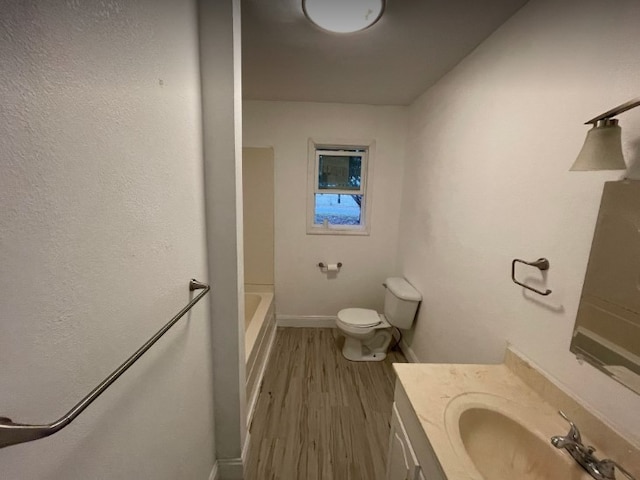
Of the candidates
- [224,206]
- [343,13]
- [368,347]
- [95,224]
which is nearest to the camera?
[95,224]

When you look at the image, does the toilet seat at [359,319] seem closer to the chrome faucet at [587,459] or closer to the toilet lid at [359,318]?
the toilet lid at [359,318]

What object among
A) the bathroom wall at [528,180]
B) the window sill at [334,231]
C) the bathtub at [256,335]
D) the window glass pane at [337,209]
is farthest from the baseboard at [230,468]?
the window glass pane at [337,209]

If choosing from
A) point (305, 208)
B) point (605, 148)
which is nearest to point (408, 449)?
point (605, 148)

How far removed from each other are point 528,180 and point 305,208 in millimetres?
1955

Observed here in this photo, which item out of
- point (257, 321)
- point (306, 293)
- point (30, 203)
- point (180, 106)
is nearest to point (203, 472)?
point (257, 321)

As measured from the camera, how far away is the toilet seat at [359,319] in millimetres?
2429

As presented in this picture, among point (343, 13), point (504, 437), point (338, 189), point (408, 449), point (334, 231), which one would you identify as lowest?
point (408, 449)

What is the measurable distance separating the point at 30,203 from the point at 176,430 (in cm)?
93

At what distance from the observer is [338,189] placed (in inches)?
115

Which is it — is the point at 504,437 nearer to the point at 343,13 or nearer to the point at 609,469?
the point at 609,469

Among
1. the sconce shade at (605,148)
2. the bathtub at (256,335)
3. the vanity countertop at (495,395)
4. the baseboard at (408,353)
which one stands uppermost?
the sconce shade at (605,148)

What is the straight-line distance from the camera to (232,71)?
1.10 meters

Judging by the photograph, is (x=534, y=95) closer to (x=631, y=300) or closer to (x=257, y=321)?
(x=631, y=300)

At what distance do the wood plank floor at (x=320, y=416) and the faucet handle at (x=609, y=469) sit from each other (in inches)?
43.4
